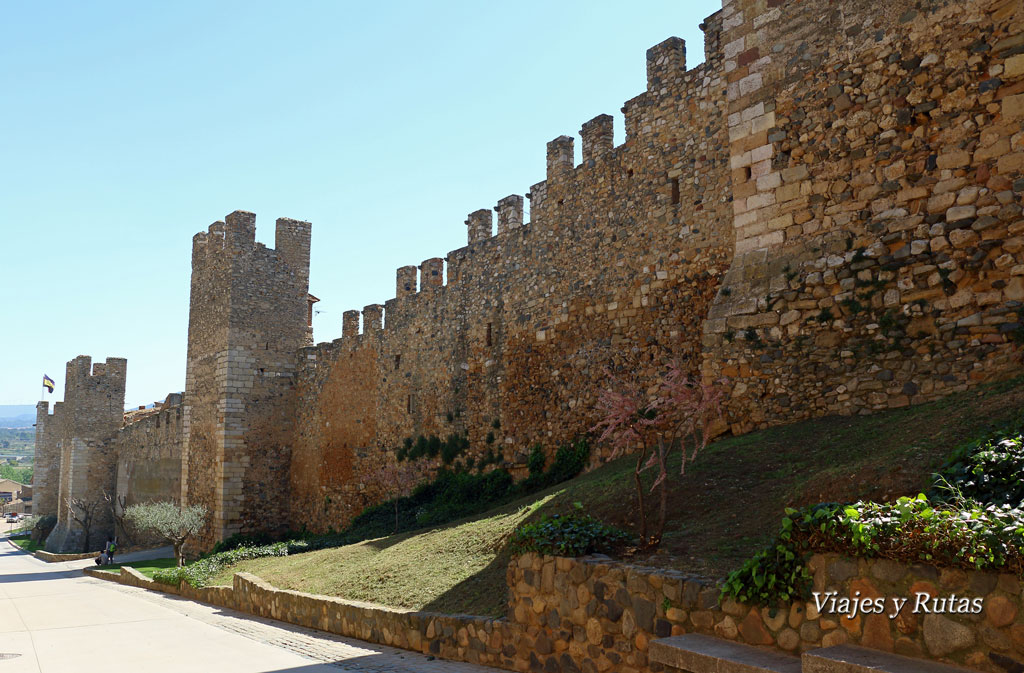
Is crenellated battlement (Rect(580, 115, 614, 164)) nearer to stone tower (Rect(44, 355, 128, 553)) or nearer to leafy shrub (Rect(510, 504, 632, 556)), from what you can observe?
leafy shrub (Rect(510, 504, 632, 556))

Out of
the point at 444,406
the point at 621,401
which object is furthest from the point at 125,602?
the point at 621,401

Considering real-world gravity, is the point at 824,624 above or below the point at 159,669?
above

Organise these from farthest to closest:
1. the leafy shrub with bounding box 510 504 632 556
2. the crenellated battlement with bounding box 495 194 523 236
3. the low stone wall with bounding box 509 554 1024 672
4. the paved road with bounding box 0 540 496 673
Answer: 1. the crenellated battlement with bounding box 495 194 523 236
2. the paved road with bounding box 0 540 496 673
3. the leafy shrub with bounding box 510 504 632 556
4. the low stone wall with bounding box 509 554 1024 672

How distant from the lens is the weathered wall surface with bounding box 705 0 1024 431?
7066mm

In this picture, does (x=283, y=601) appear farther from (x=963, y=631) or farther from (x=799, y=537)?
(x=963, y=631)

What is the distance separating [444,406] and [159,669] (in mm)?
10334

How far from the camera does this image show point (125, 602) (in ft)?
49.3

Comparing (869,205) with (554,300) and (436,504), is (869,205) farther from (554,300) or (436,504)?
(436,504)

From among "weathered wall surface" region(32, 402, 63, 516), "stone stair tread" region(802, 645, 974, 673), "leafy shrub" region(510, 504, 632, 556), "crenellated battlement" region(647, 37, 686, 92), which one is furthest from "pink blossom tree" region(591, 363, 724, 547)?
"weathered wall surface" region(32, 402, 63, 516)

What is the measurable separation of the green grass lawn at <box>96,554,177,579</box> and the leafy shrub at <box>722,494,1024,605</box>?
18879 mm

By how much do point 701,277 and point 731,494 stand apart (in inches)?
206

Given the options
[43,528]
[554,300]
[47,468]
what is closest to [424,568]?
[554,300]

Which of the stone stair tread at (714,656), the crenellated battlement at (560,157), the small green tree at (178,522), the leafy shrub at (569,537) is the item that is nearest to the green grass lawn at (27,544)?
the small green tree at (178,522)

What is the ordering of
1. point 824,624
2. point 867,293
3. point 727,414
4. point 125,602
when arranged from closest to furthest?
point 824,624 < point 867,293 < point 727,414 < point 125,602
